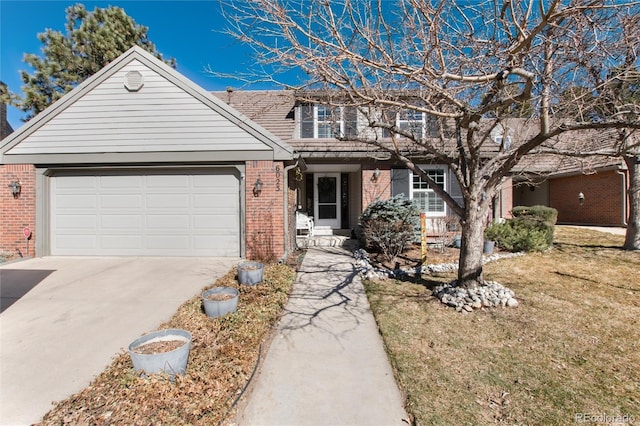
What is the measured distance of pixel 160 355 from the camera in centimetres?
279

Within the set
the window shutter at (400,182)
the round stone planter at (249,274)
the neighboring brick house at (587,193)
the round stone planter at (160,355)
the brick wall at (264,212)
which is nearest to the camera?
the round stone planter at (160,355)

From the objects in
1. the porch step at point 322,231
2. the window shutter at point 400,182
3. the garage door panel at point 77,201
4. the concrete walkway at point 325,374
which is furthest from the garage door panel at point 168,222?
the window shutter at point 400,182

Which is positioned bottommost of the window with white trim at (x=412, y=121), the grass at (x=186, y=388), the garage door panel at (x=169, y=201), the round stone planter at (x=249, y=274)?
the grass at (x=186, y=388)

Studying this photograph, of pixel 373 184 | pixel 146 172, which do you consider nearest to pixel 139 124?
pixel 146 172

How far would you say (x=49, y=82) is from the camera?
15.7 meters

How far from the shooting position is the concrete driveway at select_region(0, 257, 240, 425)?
287cm

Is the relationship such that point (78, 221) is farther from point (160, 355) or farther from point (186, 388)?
point (186, 388)

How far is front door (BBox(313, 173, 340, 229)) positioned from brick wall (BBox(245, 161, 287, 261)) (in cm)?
481

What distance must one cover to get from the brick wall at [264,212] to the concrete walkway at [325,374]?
9.26 ft

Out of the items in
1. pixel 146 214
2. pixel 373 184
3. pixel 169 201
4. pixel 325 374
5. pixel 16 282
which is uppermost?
pixel 373 184

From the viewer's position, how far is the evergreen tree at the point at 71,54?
50.3 feet

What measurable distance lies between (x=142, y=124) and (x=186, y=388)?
24.2ft

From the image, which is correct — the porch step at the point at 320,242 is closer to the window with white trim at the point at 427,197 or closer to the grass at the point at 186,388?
the window with white trim at the point at 427,197

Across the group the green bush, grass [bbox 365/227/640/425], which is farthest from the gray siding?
the green bush
